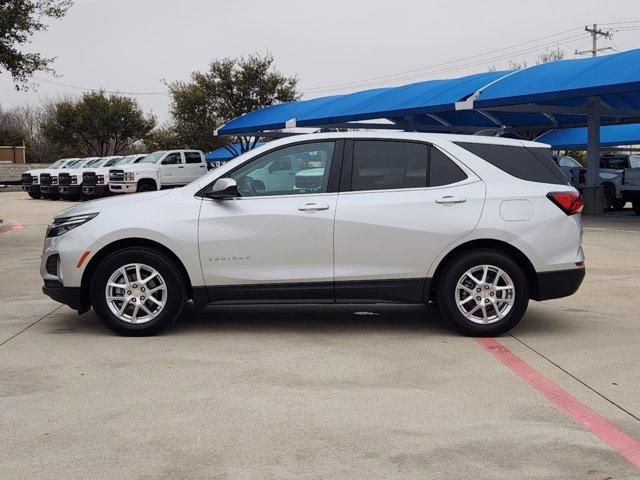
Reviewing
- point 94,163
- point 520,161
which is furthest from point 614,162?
point 94,163

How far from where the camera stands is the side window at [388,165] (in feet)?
22.1

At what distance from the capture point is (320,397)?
496 cm

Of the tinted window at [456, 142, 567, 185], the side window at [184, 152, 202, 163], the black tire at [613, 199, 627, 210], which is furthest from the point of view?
the side window at [184, 152, 202, 163]

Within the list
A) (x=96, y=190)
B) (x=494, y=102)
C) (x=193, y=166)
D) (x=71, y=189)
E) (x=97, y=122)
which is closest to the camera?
(x=494, y=102)

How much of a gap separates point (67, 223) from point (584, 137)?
39638 mm

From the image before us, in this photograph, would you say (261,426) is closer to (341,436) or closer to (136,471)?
(341,436)

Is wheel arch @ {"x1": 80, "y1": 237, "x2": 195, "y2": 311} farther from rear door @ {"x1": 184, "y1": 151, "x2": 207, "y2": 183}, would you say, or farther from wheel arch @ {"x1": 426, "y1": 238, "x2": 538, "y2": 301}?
rear door @ {"x1": 184, "y1": 151, "x2": 207, "y2": 183}

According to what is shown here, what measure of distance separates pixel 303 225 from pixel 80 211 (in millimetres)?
2045

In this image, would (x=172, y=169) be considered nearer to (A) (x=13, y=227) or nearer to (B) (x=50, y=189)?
(B) (x=50, y=189)

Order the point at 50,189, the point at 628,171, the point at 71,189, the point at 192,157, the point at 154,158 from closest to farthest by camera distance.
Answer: the point at 628,171 → the point at 154,158 → the point at 192,157 → the point at 71,189 → the point at 50,189

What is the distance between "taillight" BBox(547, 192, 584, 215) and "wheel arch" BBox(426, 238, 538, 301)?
57 cm

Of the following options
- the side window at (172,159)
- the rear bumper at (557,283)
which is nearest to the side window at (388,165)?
the rear bumper at (557,283)

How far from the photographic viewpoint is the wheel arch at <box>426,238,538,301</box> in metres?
6.65

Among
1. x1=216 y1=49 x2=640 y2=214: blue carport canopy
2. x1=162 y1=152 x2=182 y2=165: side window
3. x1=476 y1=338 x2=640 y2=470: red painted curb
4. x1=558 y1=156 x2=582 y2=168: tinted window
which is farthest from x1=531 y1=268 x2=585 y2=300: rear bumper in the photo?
x1=162 y1=152 x2=182 y2=165: side window
